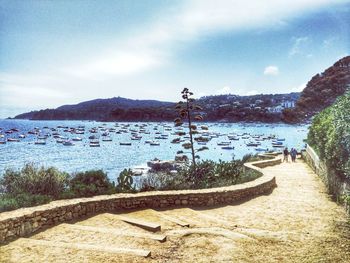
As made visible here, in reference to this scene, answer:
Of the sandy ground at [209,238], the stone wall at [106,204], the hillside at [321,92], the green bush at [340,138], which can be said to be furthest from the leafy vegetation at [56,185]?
the hillside at [321,92]

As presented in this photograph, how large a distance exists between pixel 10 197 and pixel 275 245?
26.4ft

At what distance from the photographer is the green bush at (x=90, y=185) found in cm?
1214

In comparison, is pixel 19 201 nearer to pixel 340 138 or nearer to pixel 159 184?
pixel 159 184

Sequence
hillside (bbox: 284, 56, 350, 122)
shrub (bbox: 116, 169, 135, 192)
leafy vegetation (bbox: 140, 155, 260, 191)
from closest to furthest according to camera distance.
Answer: shrub (bbox: 116, 169, 135, 192) < leafy vegetation (bbox: 140, 155, 260, 191) < hillside (bbox: 284, 56, 350, 122)

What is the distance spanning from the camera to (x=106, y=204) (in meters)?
11.0

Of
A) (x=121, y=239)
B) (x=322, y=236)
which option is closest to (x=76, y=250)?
(x=121, y=239)

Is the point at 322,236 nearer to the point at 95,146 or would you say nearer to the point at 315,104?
the point at 315,104

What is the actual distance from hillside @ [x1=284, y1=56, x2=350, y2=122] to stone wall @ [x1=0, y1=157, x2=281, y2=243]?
1477 cm

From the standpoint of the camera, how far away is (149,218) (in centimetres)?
1014

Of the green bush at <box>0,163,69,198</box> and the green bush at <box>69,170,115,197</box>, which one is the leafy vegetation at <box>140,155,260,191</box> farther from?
the green bush at <box>0,163,69,198</box>

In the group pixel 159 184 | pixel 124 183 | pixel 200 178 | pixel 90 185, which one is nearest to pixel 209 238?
pixel 90 185

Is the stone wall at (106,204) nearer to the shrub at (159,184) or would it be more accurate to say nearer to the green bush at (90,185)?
the green bush at (90,185)

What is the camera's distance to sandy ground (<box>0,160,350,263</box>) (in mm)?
7086

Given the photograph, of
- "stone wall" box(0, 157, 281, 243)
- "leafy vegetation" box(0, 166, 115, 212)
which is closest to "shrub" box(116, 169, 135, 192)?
"leafy vegetation" box(0, 166, 115, 212)
